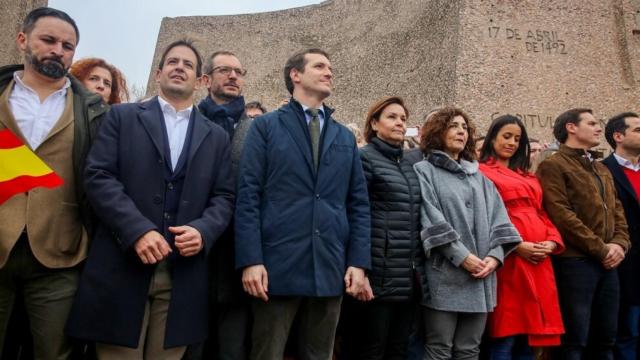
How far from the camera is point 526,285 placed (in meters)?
3.19

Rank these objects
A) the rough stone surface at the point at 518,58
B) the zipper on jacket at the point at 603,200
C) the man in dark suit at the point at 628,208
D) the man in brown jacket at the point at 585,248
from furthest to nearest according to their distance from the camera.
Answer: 1. the rough stone surface at the point at 518,58
2. the man in dark suit at the point at 628,208
3. the zipper on jacket at the point at 603,200
4. the man in brown jacket at the point at 585,248

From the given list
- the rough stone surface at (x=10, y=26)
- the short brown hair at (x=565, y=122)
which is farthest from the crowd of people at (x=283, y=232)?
the rough stone surface at (x=10, y=26)

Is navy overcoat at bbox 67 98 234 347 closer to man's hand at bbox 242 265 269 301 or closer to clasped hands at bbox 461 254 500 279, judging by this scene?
man's hand at bbox 242 265 269 301

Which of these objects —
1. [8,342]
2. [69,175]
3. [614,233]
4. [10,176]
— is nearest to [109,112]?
[69,175]

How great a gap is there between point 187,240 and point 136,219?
237 mm

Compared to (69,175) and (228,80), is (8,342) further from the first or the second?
(228,80)

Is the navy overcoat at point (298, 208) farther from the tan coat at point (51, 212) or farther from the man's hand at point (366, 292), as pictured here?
the tan coat at point (51, 212)

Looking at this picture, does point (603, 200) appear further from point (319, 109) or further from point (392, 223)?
point (319, 109)

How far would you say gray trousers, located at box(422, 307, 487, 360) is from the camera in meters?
2.93

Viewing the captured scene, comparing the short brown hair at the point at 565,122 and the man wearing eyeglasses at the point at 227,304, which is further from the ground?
the short brown hair at the point at 565,122

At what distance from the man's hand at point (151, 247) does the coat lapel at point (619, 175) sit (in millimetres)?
3490

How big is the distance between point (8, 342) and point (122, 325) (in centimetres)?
66

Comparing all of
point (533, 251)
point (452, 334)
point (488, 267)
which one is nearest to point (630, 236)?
point (533, 251)

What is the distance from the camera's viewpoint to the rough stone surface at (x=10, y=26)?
8484 millimetres
